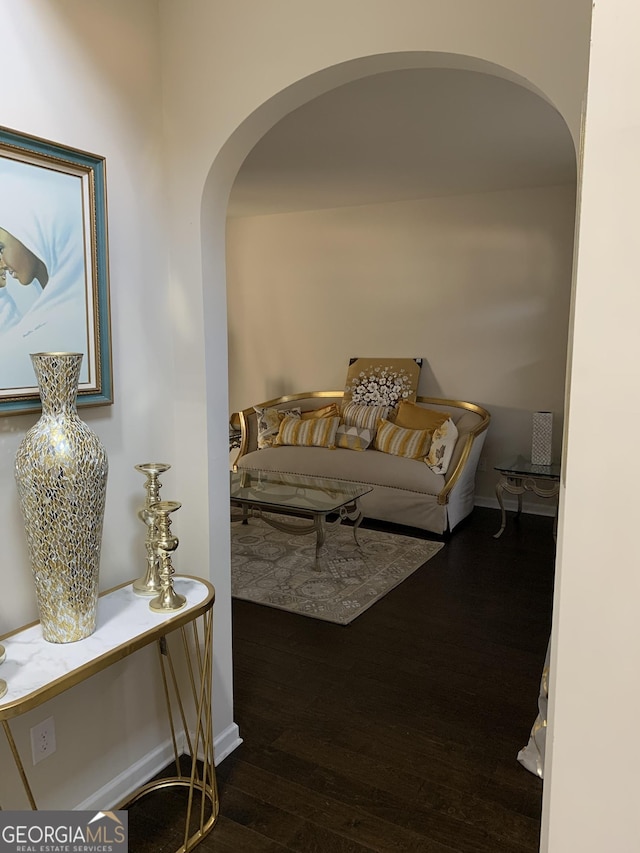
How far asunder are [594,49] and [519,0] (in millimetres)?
1122

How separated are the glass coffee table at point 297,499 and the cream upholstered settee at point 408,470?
1.36 feet

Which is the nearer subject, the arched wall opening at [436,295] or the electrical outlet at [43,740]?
the electrical outlet at [43,740]

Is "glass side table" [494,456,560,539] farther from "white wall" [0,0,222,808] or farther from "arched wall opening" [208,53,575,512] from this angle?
"white wall" [0,0,222,808]

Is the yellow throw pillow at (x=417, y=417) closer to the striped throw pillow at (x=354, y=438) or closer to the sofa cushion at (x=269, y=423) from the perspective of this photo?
the striped throw pillow at (x=354, y=438)

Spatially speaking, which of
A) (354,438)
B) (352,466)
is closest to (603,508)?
(352,466)

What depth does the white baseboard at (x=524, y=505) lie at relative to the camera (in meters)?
5.23

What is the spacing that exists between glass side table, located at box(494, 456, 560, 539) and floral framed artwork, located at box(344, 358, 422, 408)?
1.21 metres

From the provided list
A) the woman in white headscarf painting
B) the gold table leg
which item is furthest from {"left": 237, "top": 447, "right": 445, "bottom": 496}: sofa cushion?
the woman in white headscarf painting

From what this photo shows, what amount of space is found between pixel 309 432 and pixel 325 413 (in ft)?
1.40

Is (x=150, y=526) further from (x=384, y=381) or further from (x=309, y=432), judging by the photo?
(x=384, y=381)

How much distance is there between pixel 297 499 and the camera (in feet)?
13.3

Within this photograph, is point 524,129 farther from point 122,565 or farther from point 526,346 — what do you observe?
point 122,565

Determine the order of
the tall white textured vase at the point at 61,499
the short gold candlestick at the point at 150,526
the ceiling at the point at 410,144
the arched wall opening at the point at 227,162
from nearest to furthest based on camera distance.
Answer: the tall white textured vase at the point at 61,499
the arched wall opening at the point at 227,162
the short gold candlestick at the point at 150,526
the ceiling at the point at 410,144

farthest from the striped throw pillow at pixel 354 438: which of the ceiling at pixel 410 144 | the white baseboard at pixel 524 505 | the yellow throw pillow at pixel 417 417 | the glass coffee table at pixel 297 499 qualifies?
the ceiling at pixel 410 144
